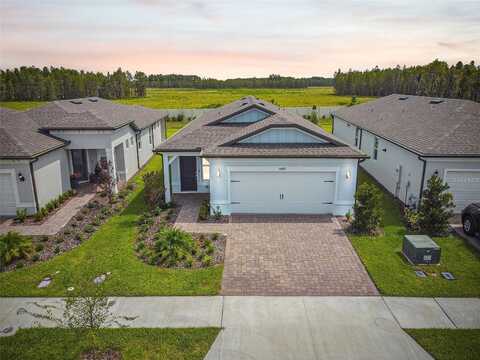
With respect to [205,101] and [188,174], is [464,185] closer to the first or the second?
[188,174]

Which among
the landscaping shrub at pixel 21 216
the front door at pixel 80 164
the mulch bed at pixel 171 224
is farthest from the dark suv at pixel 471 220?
the front door at pixel 80 164

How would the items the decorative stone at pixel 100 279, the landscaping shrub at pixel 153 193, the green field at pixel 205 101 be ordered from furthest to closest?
the green field at pixel 205 101 < the landscaping shrub at pixel 153 193 < the decorative stone at pixel 100 279

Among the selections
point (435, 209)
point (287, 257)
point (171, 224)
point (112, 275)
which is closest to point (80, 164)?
point (171, 224)

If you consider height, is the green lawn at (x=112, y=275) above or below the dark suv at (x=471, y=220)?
below

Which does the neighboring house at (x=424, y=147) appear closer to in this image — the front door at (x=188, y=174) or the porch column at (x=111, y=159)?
the front door at (x=188, y=174)

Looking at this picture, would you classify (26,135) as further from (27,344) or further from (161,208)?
(27,344)

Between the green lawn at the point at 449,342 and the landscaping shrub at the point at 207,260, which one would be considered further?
the landscaping shrub at the point at 207,260

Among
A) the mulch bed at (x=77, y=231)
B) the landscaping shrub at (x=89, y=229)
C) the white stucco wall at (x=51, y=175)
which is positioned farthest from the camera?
the white stucco wall at (x=51, y=175)

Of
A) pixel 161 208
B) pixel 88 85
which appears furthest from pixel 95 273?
pixel 88 85
